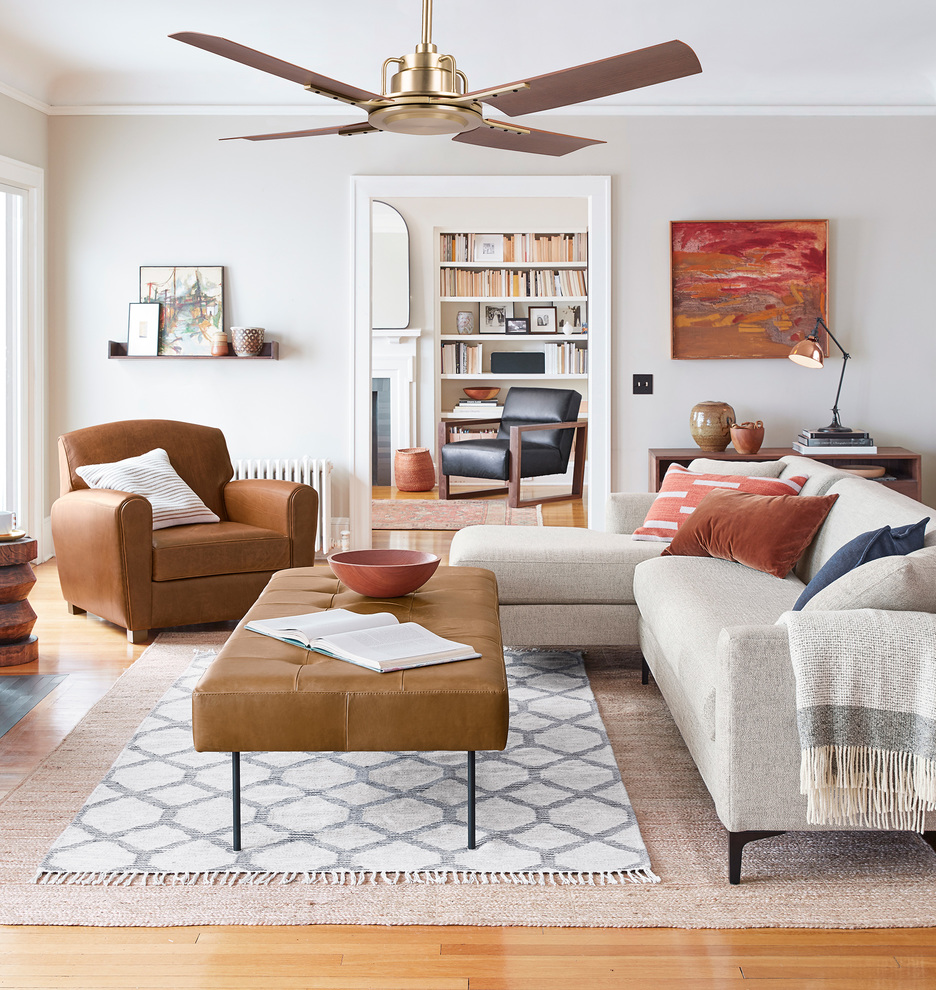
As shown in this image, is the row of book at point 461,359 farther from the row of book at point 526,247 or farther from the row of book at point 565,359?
the row of book at point 526,247

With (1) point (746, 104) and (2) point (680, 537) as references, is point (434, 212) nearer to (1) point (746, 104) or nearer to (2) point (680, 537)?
(1) point (746, 104)

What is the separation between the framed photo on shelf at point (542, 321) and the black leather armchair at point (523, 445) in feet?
3.24

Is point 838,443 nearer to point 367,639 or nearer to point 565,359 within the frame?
point 367,639

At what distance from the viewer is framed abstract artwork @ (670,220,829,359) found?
17.4ft

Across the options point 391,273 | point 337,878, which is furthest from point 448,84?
point 391,273

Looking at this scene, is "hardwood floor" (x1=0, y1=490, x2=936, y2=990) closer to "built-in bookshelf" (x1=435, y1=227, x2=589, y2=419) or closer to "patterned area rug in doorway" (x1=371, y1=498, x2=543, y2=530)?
"patterned area rug in doorway" (x1=371, y1=498, x2=543, y2=530)

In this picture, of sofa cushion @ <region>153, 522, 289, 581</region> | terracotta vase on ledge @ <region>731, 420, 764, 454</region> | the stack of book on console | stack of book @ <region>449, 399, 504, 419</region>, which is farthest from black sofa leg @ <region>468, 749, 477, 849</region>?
stack of book @ <region>449, 399, 504, 419</region>

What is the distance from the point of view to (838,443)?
5082 millimetres

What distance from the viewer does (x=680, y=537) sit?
3.52 meters

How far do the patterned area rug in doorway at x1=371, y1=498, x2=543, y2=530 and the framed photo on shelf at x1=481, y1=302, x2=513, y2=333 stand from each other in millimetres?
1648

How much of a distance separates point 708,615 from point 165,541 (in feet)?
7.40

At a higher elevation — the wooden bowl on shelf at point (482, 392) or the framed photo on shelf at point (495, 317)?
the framed photo on shelf at point (495, 317)

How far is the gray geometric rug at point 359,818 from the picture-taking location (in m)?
2.20

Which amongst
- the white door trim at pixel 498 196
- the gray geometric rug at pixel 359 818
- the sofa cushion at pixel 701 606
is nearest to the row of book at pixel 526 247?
the white door trim at pixel 498 196
